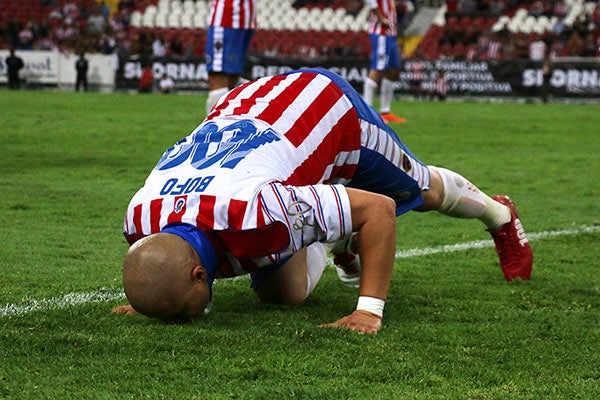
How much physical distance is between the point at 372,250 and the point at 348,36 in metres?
29.4

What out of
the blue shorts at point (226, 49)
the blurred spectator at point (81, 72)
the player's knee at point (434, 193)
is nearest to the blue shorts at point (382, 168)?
the player's knee at point (434, 193)

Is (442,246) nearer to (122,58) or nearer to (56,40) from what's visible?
(122,58)

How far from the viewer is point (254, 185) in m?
3.44

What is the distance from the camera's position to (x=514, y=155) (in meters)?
11.1

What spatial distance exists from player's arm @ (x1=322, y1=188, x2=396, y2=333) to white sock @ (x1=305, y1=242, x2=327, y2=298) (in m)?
0.50

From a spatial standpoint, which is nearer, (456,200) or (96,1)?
(456,200)

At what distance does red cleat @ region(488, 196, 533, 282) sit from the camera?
4.89 m

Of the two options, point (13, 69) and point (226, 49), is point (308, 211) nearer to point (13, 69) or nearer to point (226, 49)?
point (226, 49)

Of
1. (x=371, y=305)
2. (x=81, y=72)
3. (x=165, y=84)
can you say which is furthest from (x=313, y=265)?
(x=81, y=72)

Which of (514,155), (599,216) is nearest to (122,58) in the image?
(514,155)

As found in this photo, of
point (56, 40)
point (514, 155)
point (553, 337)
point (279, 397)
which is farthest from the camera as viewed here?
point (56, 40)

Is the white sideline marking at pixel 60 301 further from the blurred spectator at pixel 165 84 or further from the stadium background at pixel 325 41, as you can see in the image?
the blurred spectator at pixel 165 84

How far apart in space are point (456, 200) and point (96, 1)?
3317 cm

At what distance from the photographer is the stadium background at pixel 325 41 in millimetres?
25719
